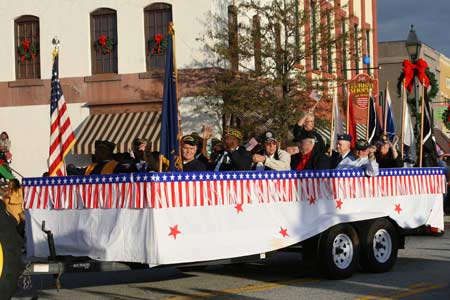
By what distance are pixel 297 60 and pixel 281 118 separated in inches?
75.4

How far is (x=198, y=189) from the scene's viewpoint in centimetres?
994

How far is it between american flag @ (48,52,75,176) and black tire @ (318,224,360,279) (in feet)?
11.0

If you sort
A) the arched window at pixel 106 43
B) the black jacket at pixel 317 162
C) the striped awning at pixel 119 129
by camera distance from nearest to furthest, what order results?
the black jacket at pixel 317 162 → the striped awning at pixel 119 129 → the arched window at pixel 106 43

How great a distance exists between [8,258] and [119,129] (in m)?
20.7

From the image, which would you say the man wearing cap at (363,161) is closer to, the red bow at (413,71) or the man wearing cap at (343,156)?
the man wearing cap at (343,156)

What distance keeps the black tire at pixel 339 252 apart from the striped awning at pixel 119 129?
16.4 m

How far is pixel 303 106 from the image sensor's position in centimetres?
2828

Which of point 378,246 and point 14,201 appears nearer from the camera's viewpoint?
point 378,246

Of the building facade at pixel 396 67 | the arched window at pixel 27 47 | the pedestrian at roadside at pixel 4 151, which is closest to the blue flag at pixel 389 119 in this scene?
the pedestrian at roadside at pixel 4 151

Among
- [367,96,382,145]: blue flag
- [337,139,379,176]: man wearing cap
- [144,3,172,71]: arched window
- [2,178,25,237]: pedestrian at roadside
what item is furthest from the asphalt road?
[144,3,172,71]: arched window

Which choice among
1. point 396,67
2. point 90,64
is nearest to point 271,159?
point 90,64

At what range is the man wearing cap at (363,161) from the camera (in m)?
12.1

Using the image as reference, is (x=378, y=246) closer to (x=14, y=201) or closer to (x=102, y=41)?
(x=14, y=201)

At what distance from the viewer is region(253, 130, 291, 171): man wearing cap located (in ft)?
39.0
